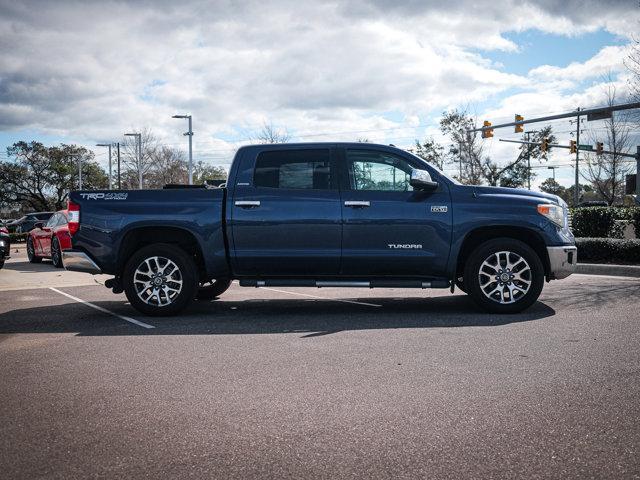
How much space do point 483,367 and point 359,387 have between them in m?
1.14

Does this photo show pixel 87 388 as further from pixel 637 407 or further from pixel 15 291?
pixel 15 291

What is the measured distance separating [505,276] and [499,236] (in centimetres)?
54

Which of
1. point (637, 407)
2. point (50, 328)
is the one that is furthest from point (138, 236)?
point (637, 407)

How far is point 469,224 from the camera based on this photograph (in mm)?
7449

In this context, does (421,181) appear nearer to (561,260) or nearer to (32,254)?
(561,260)

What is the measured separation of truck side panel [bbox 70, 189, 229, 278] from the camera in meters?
7.54

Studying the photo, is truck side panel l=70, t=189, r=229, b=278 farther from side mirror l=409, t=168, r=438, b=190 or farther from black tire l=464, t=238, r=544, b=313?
black tire l=464, t=238, r=544, b=313

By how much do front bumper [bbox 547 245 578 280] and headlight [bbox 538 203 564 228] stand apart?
310 millimetres

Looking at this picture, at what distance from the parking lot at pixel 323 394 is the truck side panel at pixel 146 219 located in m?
0.78

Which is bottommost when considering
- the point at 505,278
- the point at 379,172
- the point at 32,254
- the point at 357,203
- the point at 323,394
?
the point at 323,394

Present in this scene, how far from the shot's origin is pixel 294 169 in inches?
304

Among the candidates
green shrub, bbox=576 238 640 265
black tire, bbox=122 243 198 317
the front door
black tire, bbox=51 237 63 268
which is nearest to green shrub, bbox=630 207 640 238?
green shrub, bbox=576 238 640 265

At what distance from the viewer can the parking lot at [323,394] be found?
3.16 metres

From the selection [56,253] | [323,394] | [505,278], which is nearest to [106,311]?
[323,394]
